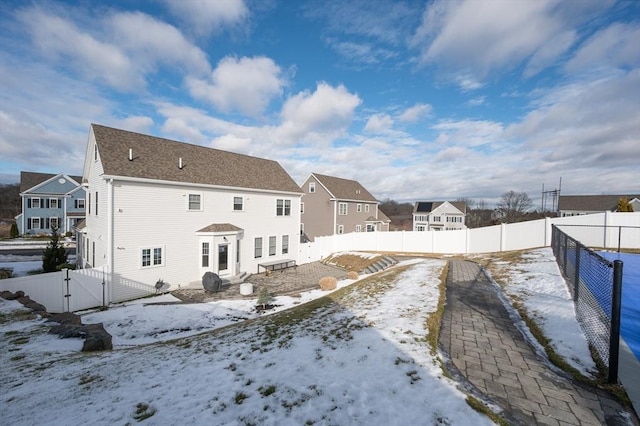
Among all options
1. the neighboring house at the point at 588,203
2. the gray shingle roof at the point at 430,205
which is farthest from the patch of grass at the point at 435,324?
the neighboring house at the point at 588,203

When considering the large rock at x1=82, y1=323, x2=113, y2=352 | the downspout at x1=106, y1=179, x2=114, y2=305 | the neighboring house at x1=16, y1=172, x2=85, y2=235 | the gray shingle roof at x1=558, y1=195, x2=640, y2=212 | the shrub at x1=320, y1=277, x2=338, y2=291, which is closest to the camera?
the large rock at x1=82, y1=323, x2=113, y2=352

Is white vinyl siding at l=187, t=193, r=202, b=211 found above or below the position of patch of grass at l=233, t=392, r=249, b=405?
above

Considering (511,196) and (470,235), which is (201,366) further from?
(511,196)

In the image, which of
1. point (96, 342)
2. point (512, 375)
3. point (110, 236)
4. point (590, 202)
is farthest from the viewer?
point (590, 202)

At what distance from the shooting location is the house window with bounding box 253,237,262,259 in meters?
20.2

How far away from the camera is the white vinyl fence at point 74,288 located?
11.1 metres

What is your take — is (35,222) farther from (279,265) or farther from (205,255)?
(279,265)

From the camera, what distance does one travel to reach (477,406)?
365 centimetres

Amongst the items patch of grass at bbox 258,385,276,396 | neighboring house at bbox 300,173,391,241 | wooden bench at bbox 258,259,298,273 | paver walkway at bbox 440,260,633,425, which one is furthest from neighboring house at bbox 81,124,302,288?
paver walkway at bbox 440,260,633,425

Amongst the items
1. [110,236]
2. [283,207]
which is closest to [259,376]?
[110,236]

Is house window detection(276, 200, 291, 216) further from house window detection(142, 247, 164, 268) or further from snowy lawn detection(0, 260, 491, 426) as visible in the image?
snowy lawn detection(0, 260, 491, 426)

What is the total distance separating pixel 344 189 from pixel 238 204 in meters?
19.8

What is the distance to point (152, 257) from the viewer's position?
14844 mm

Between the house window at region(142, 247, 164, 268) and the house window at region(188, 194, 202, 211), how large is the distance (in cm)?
300
